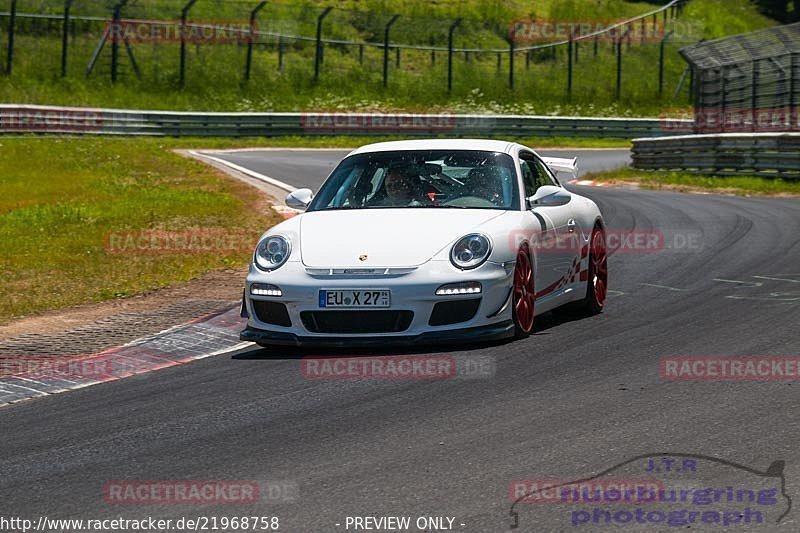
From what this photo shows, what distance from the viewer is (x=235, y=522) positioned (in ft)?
15.1

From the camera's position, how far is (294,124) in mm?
39156

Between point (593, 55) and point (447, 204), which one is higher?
point (593, 55)

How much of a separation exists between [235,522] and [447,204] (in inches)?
182

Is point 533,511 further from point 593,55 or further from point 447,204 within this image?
point 593,55

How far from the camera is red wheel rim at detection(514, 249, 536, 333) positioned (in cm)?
830

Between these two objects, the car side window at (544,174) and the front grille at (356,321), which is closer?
the front grille at (356,321)

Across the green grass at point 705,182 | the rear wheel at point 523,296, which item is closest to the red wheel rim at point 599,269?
the rear wheel at point 523,296

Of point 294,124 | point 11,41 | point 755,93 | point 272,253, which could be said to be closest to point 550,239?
point 272,253

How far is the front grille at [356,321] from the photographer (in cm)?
790

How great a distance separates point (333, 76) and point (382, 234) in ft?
139

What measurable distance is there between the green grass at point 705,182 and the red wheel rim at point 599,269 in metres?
13.5

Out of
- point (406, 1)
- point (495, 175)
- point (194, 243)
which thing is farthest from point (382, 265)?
point (406, 1)

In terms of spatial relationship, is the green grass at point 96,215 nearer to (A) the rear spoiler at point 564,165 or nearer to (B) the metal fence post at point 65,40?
(A) the rear spoiler at point 564,165

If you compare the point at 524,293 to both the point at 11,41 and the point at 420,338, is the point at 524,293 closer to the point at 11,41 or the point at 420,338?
the point at 420,338
